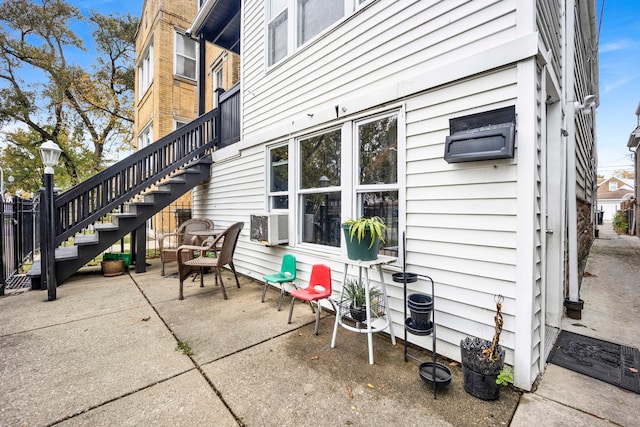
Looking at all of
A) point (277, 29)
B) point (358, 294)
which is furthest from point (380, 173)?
point (277, 29)

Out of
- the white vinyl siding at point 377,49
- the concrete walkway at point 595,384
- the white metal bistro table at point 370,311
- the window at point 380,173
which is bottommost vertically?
the concrete walkway at point 595,384

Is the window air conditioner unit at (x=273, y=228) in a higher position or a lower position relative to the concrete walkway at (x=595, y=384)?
higher

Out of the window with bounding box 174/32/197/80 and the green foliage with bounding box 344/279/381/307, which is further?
the window with bounding box 174/32/197/80

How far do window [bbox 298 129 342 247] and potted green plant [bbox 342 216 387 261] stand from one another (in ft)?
3.26

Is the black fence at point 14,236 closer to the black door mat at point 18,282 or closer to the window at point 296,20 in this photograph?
the black door mat at point 18,282

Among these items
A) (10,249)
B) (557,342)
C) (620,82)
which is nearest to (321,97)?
(557,342)

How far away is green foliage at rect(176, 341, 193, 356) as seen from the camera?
8.77ft

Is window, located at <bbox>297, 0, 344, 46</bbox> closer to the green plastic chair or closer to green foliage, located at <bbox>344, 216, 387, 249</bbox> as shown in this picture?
green foliage, located at <bbox>344, 216, 387, 249</bbox>

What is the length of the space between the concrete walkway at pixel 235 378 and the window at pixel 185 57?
9.69 meters

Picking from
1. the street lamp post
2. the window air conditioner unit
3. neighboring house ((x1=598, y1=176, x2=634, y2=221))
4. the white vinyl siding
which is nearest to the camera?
the white vinyl siding

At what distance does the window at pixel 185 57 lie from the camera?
1053 centimetres

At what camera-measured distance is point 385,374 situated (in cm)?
234

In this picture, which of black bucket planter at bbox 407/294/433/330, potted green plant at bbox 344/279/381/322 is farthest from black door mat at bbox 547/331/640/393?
potted green plant at bbox 344/279/381/322

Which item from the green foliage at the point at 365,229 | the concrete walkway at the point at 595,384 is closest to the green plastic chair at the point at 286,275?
the green foliage at the point at 365,229
